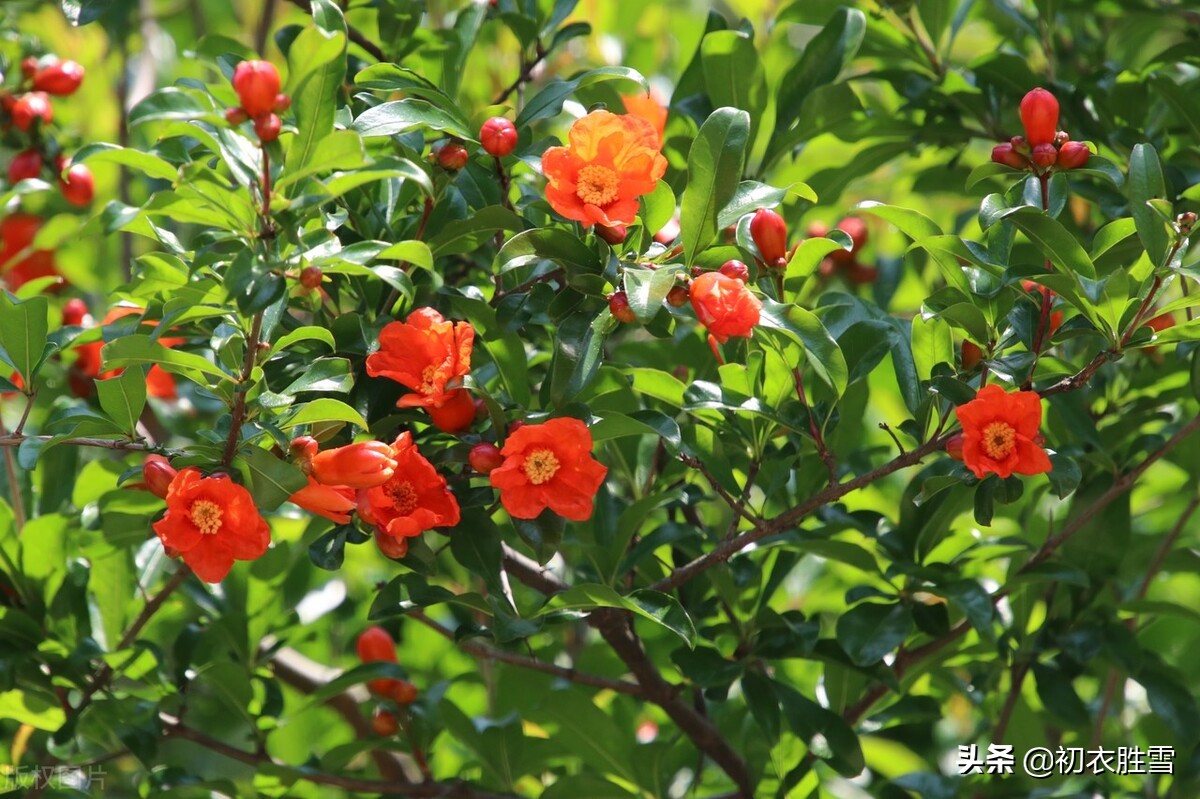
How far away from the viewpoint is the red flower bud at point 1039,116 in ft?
4.37

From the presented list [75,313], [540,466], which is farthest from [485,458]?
[75,313]

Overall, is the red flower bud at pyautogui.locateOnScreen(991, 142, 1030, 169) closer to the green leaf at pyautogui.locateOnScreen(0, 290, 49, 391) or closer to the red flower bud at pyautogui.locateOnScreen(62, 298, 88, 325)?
the green leaf at pyautogui.locateOnScreen(0, 290, 49, 391)

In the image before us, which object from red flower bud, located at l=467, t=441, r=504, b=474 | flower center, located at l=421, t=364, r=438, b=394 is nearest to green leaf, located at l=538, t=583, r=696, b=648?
red flower bud, located at l=467, t=441, r=504, b=474

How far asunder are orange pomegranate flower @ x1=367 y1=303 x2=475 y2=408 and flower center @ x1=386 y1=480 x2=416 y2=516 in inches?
3.3

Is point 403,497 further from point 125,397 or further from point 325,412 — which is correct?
point 125,397

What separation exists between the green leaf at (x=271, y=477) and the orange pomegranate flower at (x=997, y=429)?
649 millimetres

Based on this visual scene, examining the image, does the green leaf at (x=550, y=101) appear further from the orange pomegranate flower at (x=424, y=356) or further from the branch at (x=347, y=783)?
the branch at (x=347, y=783)

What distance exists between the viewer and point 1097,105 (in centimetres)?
186

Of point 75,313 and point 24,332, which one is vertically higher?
point 24,332

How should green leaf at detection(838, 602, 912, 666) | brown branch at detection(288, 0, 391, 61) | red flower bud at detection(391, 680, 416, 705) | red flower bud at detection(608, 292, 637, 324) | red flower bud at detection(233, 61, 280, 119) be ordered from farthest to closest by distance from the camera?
red flower bud at detection(391, 680, 416, 705) < brown branch at detection(288, 0, 391, 61) < green leaf at detection(838, 602, 912, 666) < red flower bud at detection(608, 292, 637, 324) < red flower bud at detection(233, 61, 280, 119)

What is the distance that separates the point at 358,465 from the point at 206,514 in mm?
150

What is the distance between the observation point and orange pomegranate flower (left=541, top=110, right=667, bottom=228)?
1.25 m

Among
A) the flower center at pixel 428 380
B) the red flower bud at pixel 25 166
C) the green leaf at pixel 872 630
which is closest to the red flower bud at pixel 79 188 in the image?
the red flower bud at pixel 25 166

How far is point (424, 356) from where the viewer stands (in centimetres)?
126
